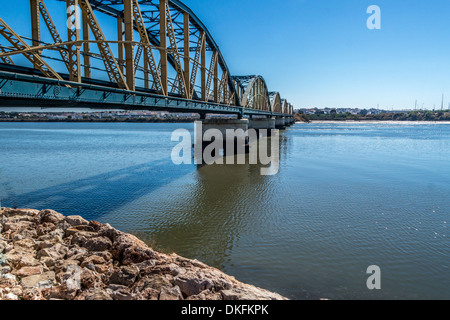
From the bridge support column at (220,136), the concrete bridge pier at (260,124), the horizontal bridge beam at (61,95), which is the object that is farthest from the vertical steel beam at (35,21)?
the concrete bridge pier at (260,124)

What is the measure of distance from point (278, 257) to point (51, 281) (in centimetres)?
641

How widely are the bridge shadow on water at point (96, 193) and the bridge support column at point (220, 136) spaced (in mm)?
15259

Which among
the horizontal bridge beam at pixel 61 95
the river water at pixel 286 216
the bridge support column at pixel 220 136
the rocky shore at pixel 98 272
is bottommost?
the river water at pixel 286 216

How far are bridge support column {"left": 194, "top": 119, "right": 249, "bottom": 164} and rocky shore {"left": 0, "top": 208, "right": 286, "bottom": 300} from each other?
30.9 meters

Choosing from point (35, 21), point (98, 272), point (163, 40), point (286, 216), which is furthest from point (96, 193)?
point (163, 40)

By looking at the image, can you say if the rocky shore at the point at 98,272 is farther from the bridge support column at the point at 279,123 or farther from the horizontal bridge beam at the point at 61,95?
the bridge support column at the point at 279,123

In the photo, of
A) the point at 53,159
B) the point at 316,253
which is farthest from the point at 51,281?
the point at 53,159

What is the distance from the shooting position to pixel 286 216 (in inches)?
554

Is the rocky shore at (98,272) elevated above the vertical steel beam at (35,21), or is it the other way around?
the vertical steel beam at (35,21)

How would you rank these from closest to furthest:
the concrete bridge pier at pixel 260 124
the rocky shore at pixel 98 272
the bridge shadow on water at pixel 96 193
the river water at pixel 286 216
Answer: the rocky shore at pixel 98 272 → the river water at pixel 286 216 → the bridge shadow on water at pixel 96 193 → the concrete bridge pier at pixel 260 124

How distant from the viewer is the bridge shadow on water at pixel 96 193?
15.2m

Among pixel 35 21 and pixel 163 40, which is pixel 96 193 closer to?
pixel 35 21
